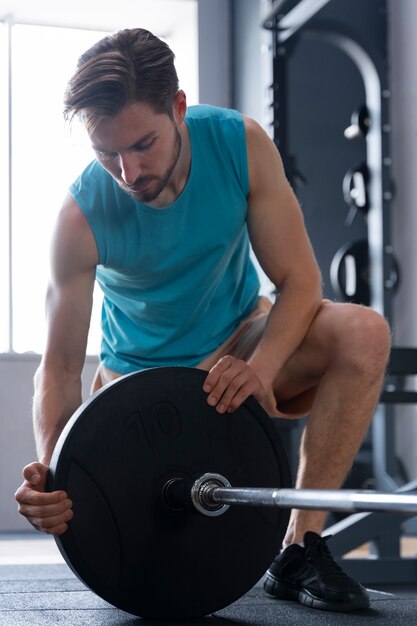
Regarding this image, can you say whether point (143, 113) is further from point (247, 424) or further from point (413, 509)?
point (413, 509)

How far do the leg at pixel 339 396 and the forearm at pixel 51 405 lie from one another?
1.51 feet

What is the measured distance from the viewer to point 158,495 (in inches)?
55.7

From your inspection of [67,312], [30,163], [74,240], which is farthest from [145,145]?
[30,163]

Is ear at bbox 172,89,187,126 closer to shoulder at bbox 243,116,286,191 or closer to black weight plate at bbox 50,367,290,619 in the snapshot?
shoulder at bbox 243,116,286,191

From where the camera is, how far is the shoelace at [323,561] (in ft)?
5.33

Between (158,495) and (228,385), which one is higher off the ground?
(228,385)

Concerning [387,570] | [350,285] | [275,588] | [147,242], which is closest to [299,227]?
[147,242]

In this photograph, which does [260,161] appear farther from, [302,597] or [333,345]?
[302,597]

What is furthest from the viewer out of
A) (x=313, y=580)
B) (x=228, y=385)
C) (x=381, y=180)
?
(x=381, y=180)

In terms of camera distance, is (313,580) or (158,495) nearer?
(158,495)

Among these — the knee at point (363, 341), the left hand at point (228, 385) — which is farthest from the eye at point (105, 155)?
the knee at point (363, 341)

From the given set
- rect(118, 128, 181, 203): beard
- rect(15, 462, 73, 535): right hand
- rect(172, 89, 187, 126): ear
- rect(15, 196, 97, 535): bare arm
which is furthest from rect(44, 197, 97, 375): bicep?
rect(15, 462, 73, 535): right hand

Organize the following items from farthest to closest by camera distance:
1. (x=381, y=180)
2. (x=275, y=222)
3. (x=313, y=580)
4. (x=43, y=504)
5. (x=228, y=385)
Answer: (x=381, y=180) < (x=275, y=222) < (x=313, y=580) < (x=228, y=385) < (x=43, y=504)

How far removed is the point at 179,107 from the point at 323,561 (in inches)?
34.6
